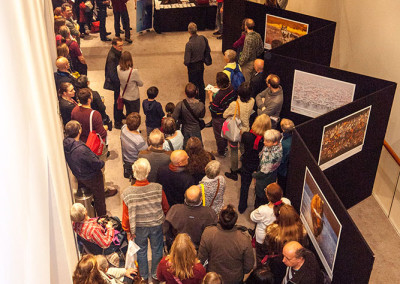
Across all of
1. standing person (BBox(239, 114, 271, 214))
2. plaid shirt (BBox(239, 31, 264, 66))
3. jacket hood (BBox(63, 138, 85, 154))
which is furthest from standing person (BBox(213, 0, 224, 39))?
jacket hood (BBox(63, 138, 85, 154))

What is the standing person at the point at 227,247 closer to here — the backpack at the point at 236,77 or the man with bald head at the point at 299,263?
the man with bald head at the point at 299,263

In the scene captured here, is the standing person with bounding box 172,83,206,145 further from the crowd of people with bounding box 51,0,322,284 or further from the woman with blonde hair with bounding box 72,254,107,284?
the woman with blonde hair with bounding box 72,254,107,284

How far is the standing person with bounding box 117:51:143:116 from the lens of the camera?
6965 millimetres

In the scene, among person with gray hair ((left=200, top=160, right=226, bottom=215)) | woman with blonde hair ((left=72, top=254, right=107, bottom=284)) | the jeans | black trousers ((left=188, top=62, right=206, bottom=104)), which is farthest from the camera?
black trousers ((left=188, top=62, right=206, bottom=104))

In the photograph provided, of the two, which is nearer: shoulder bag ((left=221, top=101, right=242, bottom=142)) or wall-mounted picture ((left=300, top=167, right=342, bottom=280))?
wall-mounted picture ((left=300, top=167, right=342, bottom=280))

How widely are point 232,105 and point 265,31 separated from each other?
3.03m

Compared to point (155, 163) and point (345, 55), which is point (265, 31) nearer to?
point (345, 55)

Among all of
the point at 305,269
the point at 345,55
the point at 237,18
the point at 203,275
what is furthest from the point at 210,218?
the point at 237,18

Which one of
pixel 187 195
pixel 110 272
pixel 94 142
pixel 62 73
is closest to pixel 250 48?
pixel 62 73

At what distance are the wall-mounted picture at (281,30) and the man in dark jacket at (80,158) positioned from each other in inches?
155

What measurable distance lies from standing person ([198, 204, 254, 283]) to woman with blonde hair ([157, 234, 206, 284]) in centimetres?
37

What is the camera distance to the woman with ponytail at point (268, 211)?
4562 millimetres

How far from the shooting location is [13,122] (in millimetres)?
1518

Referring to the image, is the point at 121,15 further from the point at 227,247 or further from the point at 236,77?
the point at 227,247
